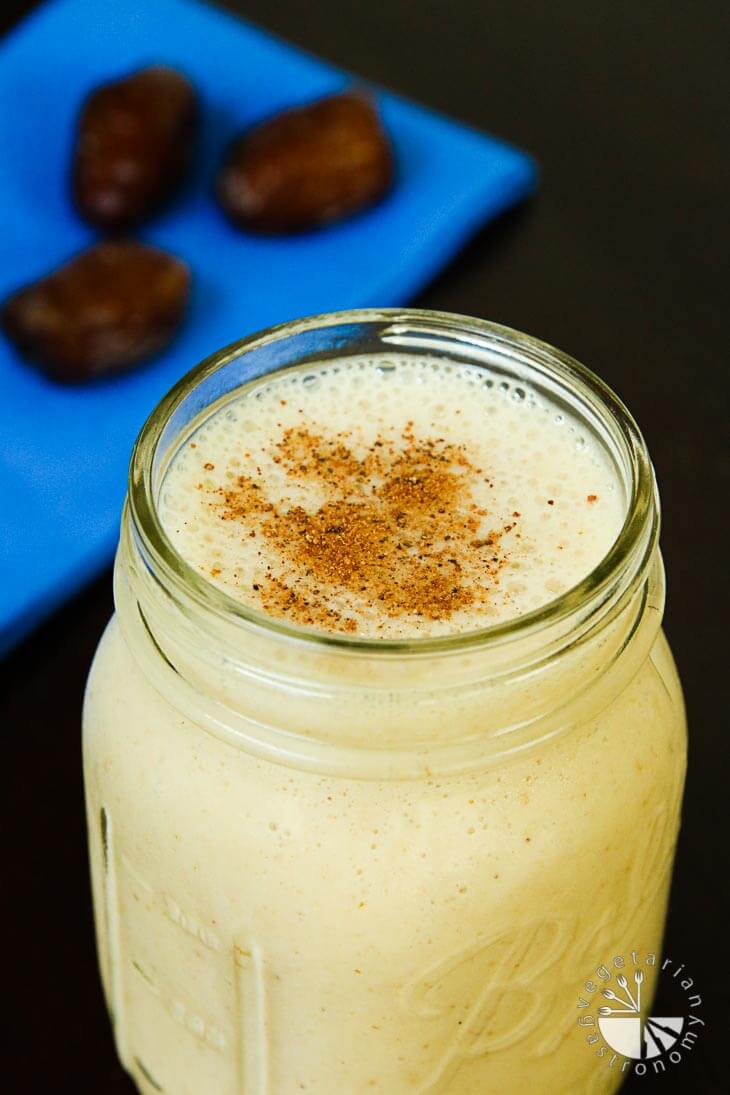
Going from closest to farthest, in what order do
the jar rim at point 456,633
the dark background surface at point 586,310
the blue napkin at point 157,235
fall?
the jar rim at point 456,633 < the dark background surface at point 586,310 < the blue napkin at point 157,235

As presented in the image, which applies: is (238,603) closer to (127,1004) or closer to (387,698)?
(387,698)

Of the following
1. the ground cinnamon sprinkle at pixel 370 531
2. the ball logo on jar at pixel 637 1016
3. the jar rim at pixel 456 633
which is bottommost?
the ball logo on jar at pixel 637 1016

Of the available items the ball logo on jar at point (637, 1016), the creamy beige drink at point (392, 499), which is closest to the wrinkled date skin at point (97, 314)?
the creamy beige drink at point (392, 499)

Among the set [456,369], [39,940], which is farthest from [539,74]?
[39,940]

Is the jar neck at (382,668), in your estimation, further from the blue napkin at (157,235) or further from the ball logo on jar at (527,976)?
the blue napkin at (157,235)

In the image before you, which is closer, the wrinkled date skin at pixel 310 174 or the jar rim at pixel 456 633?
the jar rim at pixel 456 633

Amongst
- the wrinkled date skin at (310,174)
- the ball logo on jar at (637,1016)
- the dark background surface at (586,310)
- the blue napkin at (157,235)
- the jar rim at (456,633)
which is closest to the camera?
the jar rim at (456,633)

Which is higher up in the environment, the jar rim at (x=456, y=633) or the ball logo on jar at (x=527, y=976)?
the jar rim at (x=456, y=633)

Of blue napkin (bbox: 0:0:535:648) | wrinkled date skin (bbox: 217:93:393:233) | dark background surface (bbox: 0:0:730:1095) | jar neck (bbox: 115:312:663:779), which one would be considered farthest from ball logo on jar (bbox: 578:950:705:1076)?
wrinkled date skin (bbox: 217:93:393:233)
